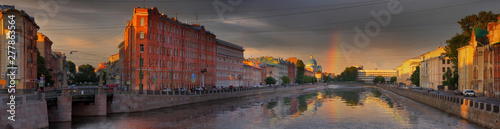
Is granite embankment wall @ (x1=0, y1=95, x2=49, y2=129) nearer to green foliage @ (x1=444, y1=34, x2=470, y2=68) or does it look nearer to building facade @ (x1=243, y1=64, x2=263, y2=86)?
green foliage @ (x1=444, y1=34, x2=470, y2=68)

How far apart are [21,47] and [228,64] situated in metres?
74.1

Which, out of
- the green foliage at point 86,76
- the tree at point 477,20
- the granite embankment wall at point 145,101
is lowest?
the granite embankment wall at point 145,101

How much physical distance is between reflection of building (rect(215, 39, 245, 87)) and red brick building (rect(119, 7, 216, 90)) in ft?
59.5

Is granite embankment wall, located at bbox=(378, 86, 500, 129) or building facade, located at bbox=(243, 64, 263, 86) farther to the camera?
building facade, located at bbox=(243, 64, 263, 86)

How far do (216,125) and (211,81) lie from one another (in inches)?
2613

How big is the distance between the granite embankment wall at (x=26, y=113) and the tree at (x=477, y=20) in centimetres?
7678

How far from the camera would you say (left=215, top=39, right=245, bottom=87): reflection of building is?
116812mm

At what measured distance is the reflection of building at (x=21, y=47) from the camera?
52594 millimetres

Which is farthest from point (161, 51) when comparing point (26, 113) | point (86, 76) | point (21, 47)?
point (86, 76)

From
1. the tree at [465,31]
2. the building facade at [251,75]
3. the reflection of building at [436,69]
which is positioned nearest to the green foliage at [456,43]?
the tree at [465,31]

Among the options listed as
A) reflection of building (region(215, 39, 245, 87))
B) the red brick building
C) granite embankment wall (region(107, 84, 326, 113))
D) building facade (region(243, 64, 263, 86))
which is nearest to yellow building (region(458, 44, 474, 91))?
granite embankment wall (region(107, 84, 326, 113))

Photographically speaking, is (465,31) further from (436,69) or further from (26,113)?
(26,113)

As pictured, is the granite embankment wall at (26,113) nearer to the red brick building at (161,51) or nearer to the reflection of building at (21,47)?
the reflection of building at (21,47)

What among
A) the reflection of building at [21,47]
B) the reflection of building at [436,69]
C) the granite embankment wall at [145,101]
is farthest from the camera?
the reflection of building at [436,69]
